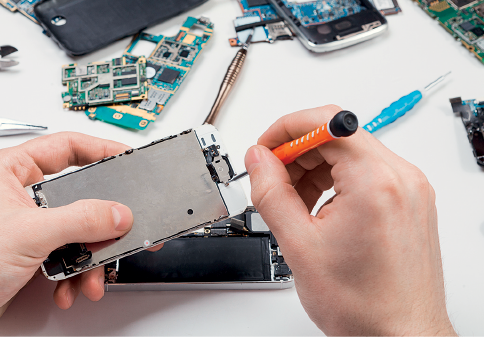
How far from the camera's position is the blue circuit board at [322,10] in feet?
7.57

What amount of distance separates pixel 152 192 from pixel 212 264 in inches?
16.0

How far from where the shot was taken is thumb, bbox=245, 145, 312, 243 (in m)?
1.13

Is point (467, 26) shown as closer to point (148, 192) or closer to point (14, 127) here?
point (148, 192)

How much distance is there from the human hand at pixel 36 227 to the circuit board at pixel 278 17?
1.38 metres

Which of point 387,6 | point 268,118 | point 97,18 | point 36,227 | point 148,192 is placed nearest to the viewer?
point 36,227

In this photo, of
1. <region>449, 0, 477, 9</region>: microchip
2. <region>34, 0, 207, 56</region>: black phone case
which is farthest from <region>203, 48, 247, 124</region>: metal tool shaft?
<region>449, 0, 477, 9</region>: microchip

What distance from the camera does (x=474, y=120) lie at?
6.42ft

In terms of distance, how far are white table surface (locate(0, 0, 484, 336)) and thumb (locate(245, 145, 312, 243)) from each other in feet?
1.74

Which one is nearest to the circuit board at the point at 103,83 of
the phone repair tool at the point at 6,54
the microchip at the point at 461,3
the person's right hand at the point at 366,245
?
the phone repair tool at the point at 6,54

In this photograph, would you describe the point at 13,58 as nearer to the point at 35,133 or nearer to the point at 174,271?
the point at 35,133

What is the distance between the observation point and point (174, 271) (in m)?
1.52

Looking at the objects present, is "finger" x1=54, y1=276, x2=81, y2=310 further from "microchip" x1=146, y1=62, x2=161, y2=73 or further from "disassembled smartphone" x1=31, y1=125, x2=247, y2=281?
"microchip" x1=146, y1=62, x2=161, y2=73

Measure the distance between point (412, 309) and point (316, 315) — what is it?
28 centimetres

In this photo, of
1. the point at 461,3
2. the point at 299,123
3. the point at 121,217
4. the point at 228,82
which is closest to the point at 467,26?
the point at 461,3
